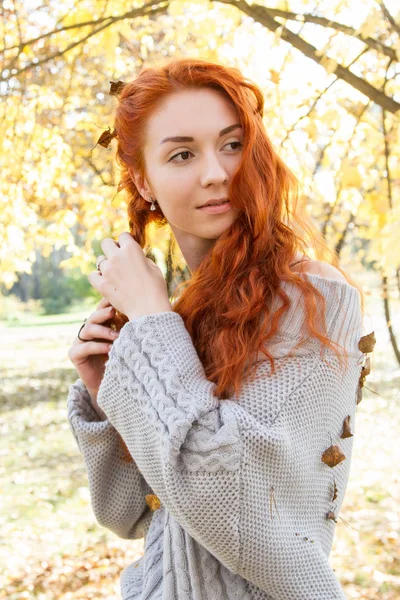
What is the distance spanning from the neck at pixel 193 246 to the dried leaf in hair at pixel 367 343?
0.47 metres

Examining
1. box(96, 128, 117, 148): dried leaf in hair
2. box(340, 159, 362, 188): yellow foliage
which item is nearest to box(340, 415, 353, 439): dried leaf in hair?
box(96, 128, 117, 148): dried leaf in hair

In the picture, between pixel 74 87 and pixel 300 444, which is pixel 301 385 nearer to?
pixel 300 444

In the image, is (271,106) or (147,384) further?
(271,106)

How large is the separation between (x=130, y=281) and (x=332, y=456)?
0.58 meters

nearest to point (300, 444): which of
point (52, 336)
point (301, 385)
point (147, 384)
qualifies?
point (301, 385)

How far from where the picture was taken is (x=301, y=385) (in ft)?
4.30

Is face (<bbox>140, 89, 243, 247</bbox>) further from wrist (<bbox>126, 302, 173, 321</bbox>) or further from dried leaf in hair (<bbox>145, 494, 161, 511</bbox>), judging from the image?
dried leaf in hair (<bbox>145, 494, 161, 511</bbox>)

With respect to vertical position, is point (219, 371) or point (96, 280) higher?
point (96, 280)

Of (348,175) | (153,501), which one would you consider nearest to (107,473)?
(153,501)

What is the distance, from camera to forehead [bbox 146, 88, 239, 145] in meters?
1.52

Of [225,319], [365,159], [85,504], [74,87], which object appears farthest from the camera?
[74,87]

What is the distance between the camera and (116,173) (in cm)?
219

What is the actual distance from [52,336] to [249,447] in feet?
62.7

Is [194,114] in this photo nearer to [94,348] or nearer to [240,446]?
[94,348]
